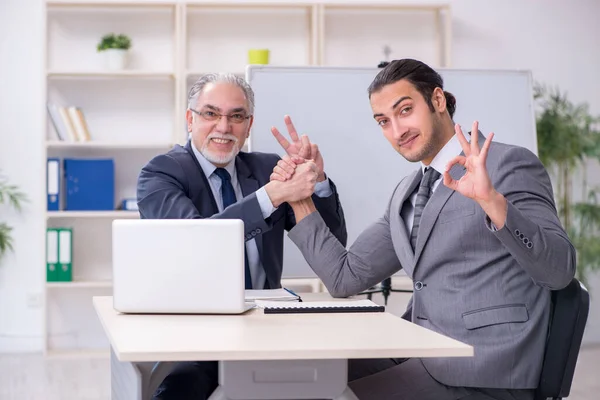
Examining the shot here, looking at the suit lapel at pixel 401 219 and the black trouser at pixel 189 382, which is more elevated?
the suit lapel at pixel 401 219

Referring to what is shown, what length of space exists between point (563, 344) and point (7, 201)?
420cm

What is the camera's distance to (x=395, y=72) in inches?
88.4

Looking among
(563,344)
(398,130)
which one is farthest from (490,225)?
(398,130)

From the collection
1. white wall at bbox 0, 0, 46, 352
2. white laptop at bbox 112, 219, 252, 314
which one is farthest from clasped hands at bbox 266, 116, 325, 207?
white wall at bbox 0, 0, 46, 352

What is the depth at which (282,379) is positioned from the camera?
1529 millimetres

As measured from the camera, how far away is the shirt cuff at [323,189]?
2604 millimetres

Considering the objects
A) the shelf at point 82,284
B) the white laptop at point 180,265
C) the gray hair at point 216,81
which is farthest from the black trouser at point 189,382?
the shelf at point 82,284

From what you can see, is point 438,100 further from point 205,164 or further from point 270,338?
point 270,338

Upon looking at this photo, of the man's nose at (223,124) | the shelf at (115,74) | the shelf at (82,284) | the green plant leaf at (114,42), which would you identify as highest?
the green plant leaf at (114,42)

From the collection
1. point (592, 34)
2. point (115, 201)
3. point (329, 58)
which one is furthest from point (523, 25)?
point (115, 201)

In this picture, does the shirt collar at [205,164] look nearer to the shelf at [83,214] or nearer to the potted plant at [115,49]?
the shelf at [83,214]

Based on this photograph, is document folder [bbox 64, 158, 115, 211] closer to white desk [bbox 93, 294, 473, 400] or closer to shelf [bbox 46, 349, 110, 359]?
shelf [bbox 46, 349, 110, 359]

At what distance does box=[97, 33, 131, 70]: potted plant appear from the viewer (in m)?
5.17

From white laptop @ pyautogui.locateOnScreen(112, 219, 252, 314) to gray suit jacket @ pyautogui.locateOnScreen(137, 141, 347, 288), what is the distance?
570mm
